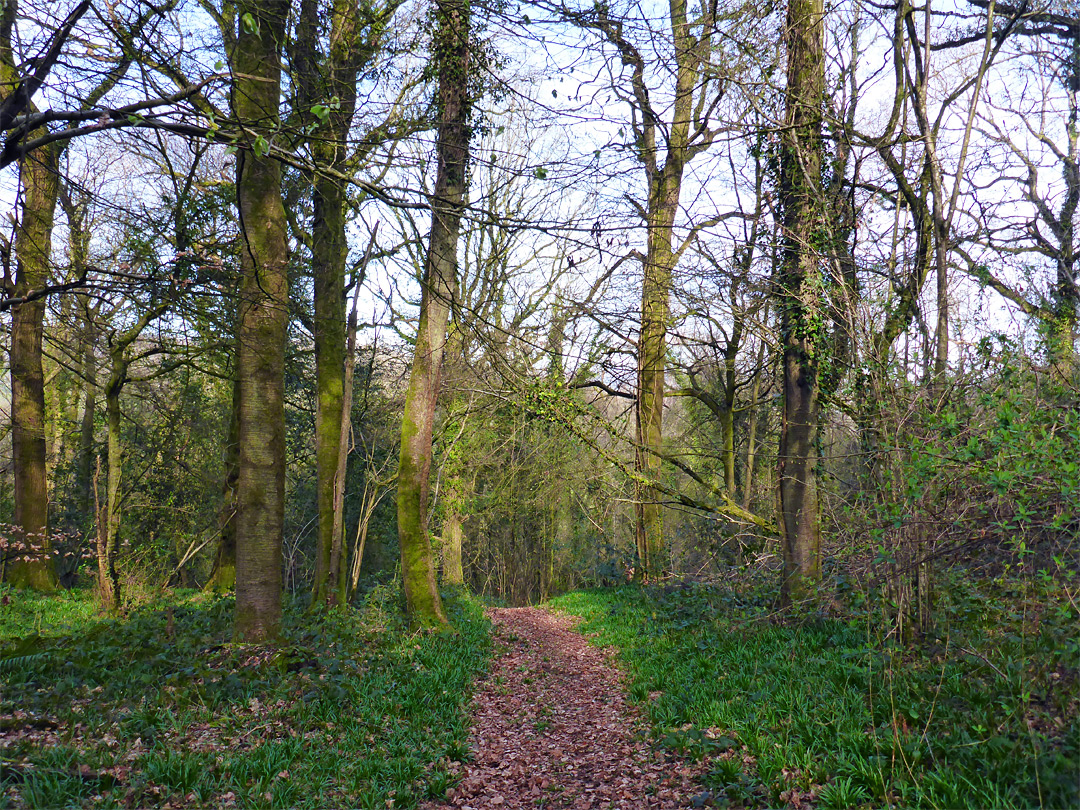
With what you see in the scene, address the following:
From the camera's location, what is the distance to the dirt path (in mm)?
4422

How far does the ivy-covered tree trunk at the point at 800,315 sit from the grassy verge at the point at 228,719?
4586mm

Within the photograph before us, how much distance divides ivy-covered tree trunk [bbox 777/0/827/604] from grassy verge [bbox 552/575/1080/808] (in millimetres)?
1496

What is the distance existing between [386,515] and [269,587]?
1291cm

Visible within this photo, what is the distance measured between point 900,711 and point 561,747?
8.94ft

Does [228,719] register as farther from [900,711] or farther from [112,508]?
[112,508]

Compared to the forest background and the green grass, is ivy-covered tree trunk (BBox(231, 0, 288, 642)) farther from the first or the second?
the green grass

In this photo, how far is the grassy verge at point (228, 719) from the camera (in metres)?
3.95

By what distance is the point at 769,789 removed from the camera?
3.87m

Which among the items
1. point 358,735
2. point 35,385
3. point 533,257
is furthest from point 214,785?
point 533,257

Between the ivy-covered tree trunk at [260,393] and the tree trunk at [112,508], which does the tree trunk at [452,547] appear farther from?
the ivy-covered tree trunk at [260,393]

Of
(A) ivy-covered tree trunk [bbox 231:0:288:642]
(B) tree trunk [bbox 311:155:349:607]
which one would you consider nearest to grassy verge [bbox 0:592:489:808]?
(A) ivy-covered tree trunk [bbox 231:0:288:642]

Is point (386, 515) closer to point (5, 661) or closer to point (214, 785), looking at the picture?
point (5, 661)

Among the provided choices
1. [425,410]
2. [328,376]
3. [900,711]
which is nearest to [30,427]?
[328,376]

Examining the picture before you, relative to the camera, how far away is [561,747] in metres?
5.49
